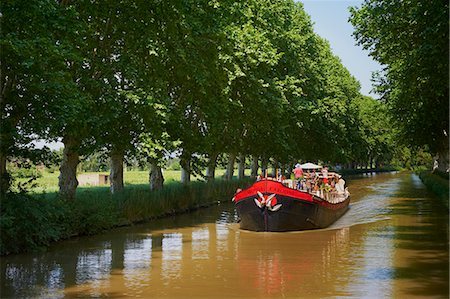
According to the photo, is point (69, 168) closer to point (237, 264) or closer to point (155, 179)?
point (155, 179)

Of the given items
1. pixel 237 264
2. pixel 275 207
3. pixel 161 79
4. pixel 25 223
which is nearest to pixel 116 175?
pixel 161 79

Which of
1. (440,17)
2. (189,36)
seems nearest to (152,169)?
(189,36)

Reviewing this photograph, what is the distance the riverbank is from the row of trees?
3.96 ft

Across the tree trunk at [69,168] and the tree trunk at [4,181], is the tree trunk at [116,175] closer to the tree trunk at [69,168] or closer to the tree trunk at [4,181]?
the tree trunk at [69,168]

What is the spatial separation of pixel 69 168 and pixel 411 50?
15.6 meters

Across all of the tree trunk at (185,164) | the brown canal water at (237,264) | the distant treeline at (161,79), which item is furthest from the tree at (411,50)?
the tree trunk at (185,164)

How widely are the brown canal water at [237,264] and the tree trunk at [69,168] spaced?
2640 mm

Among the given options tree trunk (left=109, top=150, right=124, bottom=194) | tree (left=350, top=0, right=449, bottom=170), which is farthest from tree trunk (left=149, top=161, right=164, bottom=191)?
tree (left=350, top=0, right=449, bottom=170)

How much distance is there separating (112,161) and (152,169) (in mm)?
4826

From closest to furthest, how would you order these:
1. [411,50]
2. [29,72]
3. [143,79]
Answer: [29,72] → [143,79] → [411,50]

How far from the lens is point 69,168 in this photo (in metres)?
27.1

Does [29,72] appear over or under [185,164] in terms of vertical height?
over

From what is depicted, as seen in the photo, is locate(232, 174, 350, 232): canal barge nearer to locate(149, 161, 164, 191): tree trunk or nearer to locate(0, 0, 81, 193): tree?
locate(149, 161, 164, 191): tree trunk

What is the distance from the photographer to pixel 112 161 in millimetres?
32469
